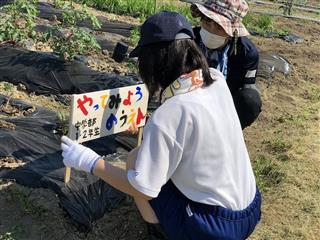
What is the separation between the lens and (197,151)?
5.33 ft

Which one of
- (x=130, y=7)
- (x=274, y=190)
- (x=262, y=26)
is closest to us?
(x=274, y=190)

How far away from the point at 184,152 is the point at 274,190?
4.68ft

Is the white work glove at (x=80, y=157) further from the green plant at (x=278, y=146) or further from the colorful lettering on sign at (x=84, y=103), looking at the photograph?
the green plant at (x=278, y=146)

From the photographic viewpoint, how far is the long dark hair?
62.7 inches

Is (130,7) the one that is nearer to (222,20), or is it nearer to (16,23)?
(16,23)

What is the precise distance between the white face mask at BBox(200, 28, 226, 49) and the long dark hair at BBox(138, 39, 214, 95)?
92 centimetres

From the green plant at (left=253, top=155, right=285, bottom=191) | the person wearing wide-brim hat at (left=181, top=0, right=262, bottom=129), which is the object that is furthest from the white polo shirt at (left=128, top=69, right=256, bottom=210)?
the green plant at (left=253, top=155, right=285, bottom=191)

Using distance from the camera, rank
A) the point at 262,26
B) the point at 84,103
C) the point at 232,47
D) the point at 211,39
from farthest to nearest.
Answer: the point at 262,26, the point at 232,47, the point at 211,39, the point at 84,103

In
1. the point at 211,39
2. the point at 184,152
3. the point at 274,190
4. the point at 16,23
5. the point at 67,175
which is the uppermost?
the point at 211,39

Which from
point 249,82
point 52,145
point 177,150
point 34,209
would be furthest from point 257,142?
point 177,150

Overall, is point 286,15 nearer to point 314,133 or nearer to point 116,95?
point 314,133

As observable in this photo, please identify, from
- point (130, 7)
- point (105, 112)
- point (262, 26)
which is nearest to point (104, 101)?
point (105, 112)

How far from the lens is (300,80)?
485 centimetres

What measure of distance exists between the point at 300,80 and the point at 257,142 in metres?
1.61
